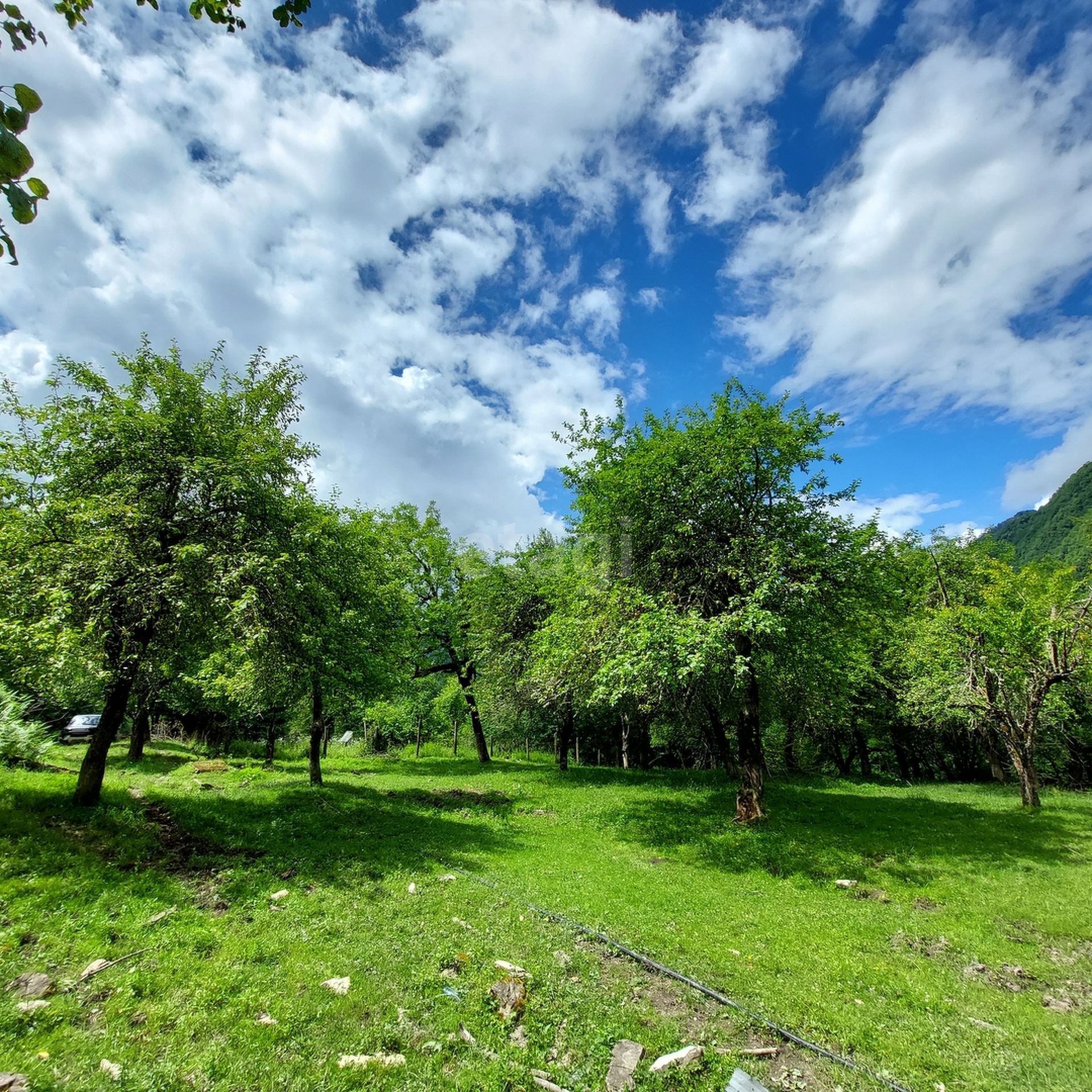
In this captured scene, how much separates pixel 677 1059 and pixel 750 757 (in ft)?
40.5

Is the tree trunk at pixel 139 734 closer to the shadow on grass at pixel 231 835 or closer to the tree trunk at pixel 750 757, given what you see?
the shadow on grass at pixel 231 835

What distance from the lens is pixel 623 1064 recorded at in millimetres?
5391

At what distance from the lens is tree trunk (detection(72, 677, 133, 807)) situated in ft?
36.4

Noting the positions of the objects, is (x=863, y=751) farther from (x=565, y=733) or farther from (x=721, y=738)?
(x=565, y=733)

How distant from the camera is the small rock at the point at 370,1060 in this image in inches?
202

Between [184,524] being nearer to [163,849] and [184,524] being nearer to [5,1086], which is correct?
[163,849]

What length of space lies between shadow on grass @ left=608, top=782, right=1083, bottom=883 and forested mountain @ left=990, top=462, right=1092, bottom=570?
82560 millimetres

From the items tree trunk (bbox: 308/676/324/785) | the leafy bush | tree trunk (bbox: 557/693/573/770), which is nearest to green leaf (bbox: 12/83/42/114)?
the leafy bush

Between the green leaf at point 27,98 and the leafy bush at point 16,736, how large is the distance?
17.2 metres

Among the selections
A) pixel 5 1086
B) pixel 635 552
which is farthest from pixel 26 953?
pixel 635 552

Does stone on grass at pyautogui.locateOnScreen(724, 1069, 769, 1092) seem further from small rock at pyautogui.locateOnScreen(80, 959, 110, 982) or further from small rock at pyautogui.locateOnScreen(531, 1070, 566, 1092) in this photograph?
small rock at pyautogui.locateOnScreen(80, 959, 110, 982)

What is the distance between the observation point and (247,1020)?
18.3 ft

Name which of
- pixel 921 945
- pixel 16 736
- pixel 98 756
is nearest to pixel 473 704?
pixel 16 736

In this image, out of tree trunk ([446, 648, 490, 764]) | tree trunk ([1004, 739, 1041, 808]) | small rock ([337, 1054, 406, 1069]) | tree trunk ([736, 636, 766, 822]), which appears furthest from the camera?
tree trunk ([446, 648, 490, 764])
